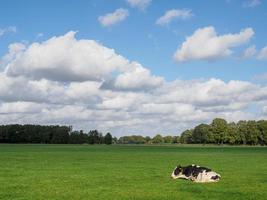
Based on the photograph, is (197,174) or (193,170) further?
(193,170)

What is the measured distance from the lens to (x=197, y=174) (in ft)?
77.8

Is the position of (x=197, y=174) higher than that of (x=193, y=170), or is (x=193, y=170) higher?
(x=193, y=170)

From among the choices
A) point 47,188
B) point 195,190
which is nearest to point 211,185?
point 195,190

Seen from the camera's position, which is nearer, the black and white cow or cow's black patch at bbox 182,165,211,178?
the black and white cow

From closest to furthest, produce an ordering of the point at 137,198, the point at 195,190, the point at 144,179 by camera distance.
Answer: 1. the point at 137,198
2. the point at 195,190
3. the point at 144,179

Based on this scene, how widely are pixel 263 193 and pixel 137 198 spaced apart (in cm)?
537

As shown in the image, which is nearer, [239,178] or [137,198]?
[137,198]

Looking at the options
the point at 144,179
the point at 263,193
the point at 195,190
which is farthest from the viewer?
the point at 144,179

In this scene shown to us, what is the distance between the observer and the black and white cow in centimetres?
2316

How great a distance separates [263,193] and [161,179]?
683 centimetres

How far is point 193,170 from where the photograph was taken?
79.9ft

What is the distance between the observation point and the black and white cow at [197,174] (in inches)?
912

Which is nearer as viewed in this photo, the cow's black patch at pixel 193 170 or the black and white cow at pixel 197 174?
the black and white cow at pixel 197 174

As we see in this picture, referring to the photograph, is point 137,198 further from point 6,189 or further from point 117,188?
point 6,189
